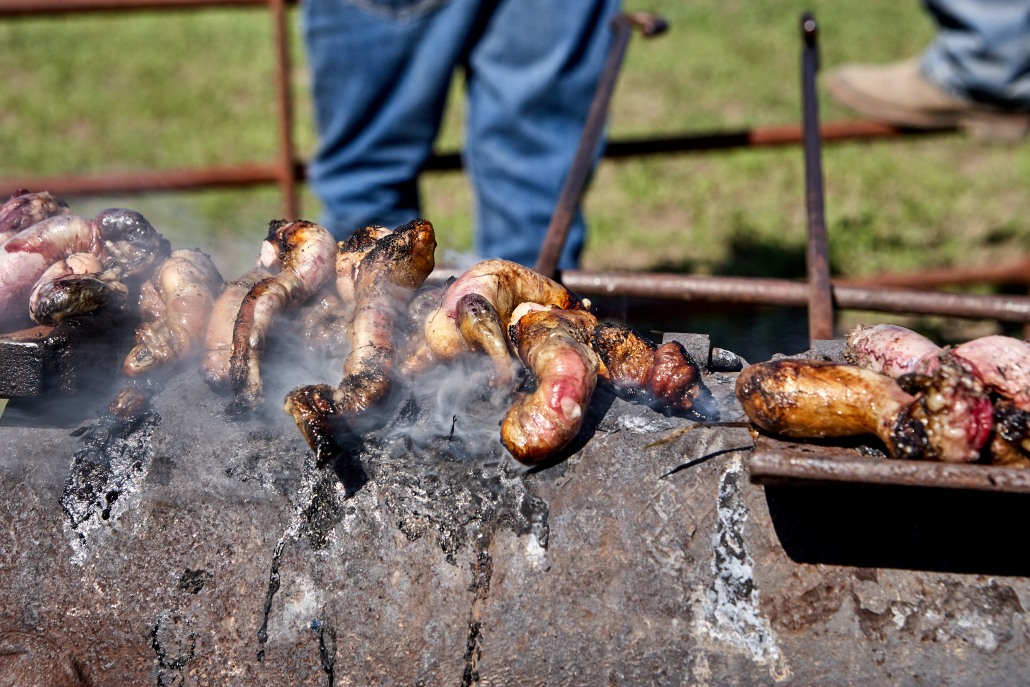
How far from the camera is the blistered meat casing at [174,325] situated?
1.72 m

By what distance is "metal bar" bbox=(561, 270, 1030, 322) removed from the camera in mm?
2418

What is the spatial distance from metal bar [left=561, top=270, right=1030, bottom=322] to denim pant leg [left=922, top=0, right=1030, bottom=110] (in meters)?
2.40

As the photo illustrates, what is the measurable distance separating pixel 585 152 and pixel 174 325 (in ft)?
4.91

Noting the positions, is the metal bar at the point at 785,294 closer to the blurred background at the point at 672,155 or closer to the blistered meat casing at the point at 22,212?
the blistered meat casing at the point at 22,212

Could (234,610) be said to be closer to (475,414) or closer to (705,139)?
(475,414)

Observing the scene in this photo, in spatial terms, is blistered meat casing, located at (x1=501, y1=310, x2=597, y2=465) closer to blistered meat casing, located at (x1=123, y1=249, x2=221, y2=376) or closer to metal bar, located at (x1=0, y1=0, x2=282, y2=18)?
blistered meat casing, located at (x1=123, y1=249, x2=221, y2=376)

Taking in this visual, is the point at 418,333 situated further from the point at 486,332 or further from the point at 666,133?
the point at 666,133

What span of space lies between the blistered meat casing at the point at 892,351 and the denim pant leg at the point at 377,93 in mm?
2742

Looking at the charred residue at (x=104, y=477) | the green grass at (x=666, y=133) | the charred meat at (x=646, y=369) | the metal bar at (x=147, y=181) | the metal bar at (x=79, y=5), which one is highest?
the charred meat at (x=646, y=369)

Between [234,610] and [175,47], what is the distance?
9347mm

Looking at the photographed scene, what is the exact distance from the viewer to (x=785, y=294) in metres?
2.46

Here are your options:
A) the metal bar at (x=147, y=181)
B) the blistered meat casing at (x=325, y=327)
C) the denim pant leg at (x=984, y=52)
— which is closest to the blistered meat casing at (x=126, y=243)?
the blistered meat casing at (x=325, y=327)

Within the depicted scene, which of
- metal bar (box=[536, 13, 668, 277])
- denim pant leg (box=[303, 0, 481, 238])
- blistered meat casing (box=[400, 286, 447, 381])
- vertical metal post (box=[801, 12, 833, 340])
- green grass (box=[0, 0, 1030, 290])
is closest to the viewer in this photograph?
blistered meat casing (box=[400, 286, 447, 381])

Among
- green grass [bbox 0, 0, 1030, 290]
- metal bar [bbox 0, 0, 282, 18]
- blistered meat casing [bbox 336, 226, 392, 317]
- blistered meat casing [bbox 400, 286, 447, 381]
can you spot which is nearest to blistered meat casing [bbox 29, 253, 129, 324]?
blistered meat casing [bbox 336, 226, 392, 317]
